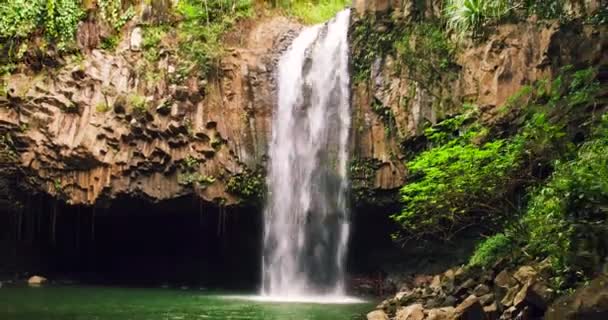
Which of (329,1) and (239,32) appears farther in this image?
(329,1)

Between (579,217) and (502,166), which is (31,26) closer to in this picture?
(502,166)

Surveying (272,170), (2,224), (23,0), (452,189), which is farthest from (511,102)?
(2,224)

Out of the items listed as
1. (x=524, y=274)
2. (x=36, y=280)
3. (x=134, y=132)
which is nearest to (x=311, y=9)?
(x=134, y=132)

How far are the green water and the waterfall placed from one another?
240 centimetres

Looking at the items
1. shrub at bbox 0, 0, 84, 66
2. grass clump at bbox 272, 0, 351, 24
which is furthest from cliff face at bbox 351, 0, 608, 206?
shrub at bbox 0, 0, 84, 66

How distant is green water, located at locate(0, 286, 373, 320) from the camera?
12197 mm

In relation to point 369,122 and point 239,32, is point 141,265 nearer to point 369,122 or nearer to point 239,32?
point 239,32

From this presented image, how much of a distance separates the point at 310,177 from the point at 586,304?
43.7 ft

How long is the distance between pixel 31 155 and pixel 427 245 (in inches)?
470

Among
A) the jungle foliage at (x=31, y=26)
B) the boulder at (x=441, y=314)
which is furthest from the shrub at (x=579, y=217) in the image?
the jungle foliage at (x=31, y=26)

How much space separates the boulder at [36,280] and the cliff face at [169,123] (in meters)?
3.01

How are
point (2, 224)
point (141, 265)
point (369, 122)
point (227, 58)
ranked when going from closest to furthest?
point (369, 122)
point (227, 58)
point (2, 224)
point (141, 265)

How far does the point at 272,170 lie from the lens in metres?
19.4

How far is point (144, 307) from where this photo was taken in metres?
14.0
